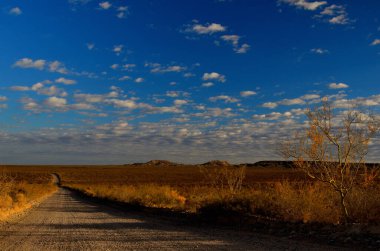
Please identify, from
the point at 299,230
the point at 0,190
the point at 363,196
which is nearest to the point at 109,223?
the point at 299,230

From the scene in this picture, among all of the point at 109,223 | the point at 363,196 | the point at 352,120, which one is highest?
the point at 352,120

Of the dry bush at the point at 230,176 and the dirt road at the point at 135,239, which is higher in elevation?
the dry bush at the point at 230,176

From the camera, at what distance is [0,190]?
28.3 metres

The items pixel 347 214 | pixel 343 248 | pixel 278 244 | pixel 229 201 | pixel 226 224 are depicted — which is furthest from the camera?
pixel 229 201

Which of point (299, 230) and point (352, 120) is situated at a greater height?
point (352, 120)

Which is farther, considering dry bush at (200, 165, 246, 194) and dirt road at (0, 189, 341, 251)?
dry bush at (200, 165, 246, 194)

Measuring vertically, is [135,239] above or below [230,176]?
below

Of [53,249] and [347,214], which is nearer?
[53,249]

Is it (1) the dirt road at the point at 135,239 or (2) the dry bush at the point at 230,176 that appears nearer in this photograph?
(1) the dirt road at the point at 135,239

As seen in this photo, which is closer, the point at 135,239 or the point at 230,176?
the point at 135,239

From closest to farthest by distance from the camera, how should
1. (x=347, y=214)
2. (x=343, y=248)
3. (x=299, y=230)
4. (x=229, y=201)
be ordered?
1. (x=343, y=248)
2. (x=299, y=230)
3. (x=347, y=214)
4. (x=229, y=201)

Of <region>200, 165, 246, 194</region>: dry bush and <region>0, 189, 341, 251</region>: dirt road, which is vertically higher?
<region>200, 165, 246, 194</region>: dry bush

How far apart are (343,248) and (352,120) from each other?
516 centimetres

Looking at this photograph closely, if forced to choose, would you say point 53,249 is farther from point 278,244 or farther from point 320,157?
point 320,157
